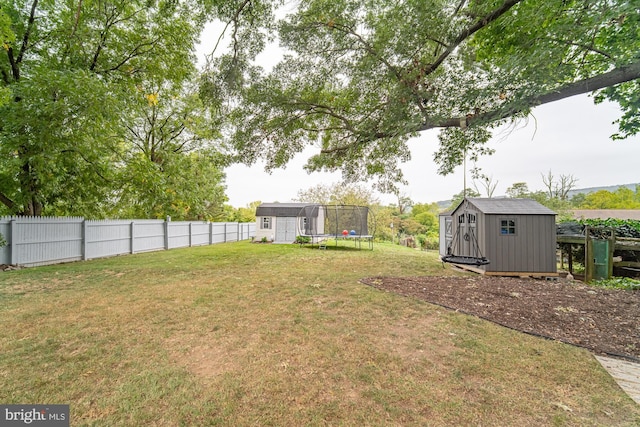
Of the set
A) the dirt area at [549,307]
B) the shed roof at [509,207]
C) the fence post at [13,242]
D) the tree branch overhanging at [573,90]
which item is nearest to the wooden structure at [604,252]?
the shed roof at [509,207]

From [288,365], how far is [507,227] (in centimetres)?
673

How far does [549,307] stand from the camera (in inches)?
147

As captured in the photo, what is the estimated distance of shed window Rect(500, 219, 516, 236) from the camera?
6496 mm

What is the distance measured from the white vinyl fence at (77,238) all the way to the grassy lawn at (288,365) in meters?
3.67

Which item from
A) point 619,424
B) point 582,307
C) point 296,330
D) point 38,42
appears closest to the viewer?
point 619,424

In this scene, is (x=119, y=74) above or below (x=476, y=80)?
above

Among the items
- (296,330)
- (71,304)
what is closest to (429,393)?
(296,330)

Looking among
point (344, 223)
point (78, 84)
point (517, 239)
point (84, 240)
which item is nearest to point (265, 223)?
point (344, 223)

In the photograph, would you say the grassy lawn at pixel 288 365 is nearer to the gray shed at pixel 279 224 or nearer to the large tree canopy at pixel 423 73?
the large tree canopy at pixel 423 73

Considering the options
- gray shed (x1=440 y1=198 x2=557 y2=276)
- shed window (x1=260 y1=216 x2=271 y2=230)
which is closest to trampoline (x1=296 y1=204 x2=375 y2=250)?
shed window (x1=260 y1=216 x2=271 y2=230)

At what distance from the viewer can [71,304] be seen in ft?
12.6

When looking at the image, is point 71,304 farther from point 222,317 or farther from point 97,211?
point 97,211

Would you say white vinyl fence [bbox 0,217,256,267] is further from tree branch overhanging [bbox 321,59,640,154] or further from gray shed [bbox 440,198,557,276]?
gray shed [bbox 440,198,557,276]

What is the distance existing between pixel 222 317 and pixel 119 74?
9.63 m
